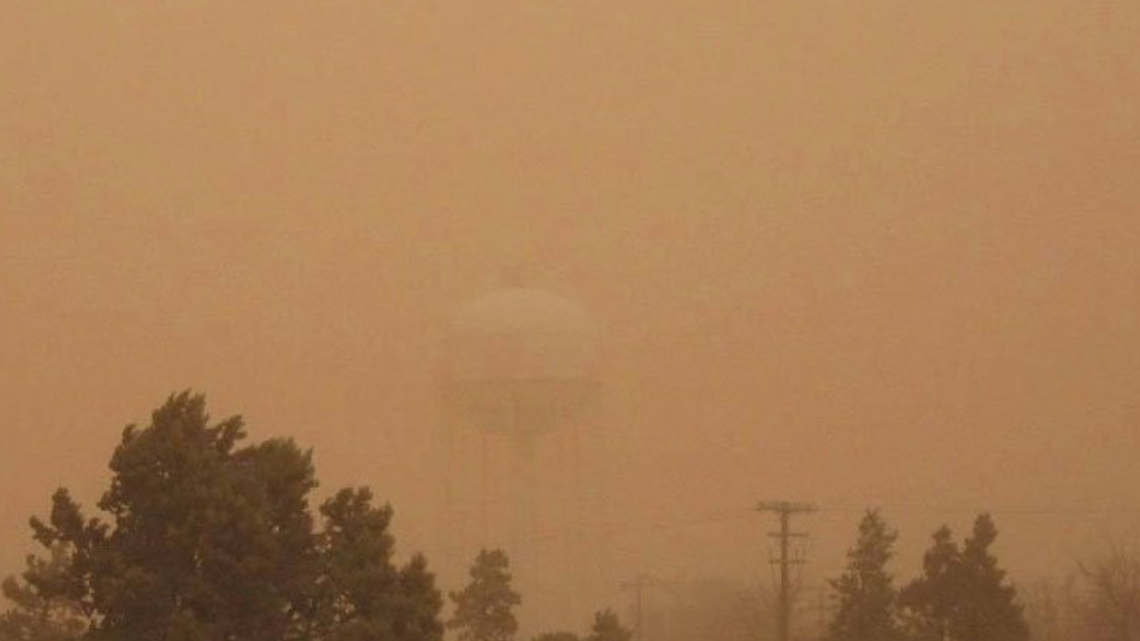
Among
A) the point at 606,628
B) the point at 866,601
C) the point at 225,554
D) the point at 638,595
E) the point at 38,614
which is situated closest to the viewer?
the point at 225,554

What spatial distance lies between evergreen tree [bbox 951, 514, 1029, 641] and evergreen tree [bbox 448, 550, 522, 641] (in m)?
6.74

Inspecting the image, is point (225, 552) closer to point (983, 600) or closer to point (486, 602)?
point (486, 602)

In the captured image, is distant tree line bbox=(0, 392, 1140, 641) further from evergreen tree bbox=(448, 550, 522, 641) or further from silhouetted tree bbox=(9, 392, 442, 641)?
evergreen tree bbox=(448, 550, 522, 641)

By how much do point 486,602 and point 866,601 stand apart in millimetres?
6862

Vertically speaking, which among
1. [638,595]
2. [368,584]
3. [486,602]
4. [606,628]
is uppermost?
[638,595]

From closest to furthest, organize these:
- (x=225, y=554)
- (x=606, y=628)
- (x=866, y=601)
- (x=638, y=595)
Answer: (x=225, y=554) → (x=606, y=628) → (x=866, y=601) → (x=638, y=595)

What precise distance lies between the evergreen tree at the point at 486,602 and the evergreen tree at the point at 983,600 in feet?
22.1

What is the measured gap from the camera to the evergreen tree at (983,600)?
27047 mm

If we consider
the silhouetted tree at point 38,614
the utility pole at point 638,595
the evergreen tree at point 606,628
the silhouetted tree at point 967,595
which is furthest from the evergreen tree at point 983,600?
the utility pole at point 638,595

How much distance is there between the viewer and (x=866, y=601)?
3028 cm

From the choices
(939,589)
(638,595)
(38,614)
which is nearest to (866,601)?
(939,589)

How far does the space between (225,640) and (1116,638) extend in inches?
1111

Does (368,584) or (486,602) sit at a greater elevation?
(486,602)

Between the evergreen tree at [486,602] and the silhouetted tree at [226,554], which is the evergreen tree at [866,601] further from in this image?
the silhouetted tree at [226,554]
